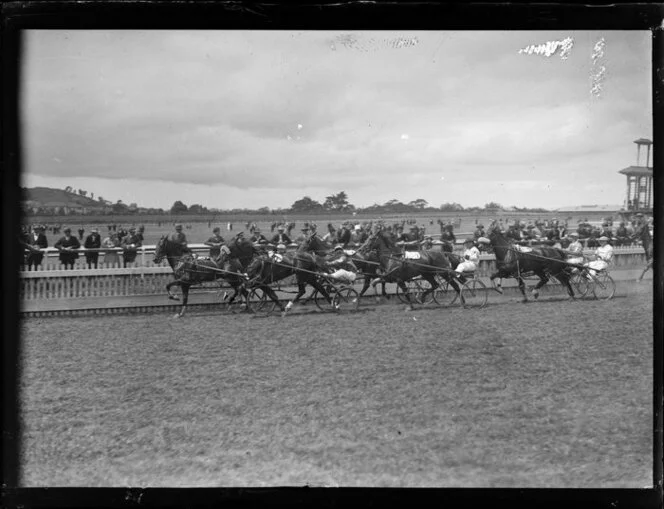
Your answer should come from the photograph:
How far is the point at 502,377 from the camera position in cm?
560

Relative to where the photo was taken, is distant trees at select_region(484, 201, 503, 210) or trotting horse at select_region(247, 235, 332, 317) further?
trotting horse at select_region(247, 235, 332, 317)

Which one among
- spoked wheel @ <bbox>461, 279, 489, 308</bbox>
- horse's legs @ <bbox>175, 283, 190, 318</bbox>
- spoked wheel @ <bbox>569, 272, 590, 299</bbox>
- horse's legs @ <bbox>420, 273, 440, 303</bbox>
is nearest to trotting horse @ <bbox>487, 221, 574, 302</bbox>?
spoked wheel @ <bbox>569, 272, 590, 299</bbox>

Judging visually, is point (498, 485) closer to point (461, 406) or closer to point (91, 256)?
point (461, 406)

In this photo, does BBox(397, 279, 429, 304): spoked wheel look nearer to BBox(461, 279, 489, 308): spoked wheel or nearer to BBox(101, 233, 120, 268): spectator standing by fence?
BBox(461, 279, 489, 308): spoked wheel

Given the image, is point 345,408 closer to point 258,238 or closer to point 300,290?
point 258,238

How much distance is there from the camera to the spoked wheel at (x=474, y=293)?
840 centimetres

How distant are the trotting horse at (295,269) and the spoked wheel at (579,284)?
4200 millimetres

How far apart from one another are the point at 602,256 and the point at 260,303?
5.80m

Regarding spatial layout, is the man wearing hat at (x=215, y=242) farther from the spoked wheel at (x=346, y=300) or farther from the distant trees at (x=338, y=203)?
the spoked wheel at (x=346, y=300)

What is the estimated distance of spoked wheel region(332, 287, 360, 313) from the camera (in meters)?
8.34

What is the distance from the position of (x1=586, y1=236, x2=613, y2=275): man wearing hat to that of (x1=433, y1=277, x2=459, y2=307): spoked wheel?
2499 mm

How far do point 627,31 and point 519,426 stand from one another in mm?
3966

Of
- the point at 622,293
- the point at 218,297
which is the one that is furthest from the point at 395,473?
the point at 622,293

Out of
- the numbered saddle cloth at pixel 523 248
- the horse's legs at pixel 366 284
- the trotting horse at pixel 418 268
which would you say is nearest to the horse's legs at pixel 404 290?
the trotting horse at pixel 418 268
